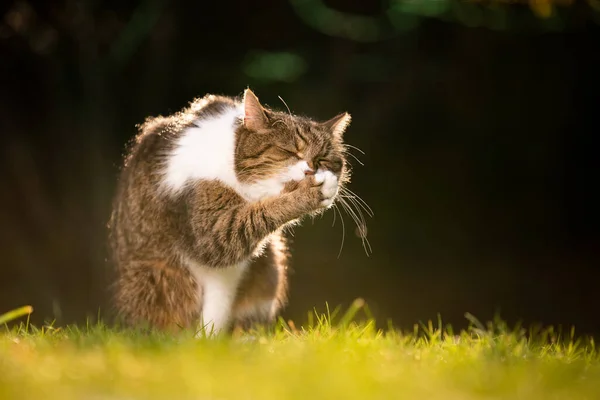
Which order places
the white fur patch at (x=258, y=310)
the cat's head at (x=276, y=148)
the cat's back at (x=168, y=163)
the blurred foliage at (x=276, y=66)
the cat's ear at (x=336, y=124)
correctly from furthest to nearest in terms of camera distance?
the blurred foliage at (x=276, y=66), the white fur patch at (x=258, y=310), the cat's ear at (x=336, y=124), the cat's back at (x=168, y=163), the cat's head at (x=276, y=148)

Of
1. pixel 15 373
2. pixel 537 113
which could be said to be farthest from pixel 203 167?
pixel 537 113

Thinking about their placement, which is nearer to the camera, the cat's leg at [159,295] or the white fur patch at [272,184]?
the white fur patch at [272,184]

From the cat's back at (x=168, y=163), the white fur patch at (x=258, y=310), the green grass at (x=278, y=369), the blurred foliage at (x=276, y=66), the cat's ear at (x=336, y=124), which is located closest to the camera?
the green grass at (x=278, y=369)

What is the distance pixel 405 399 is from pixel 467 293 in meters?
4.05

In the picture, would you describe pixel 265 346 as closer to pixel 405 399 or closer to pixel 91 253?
pixel 405 399

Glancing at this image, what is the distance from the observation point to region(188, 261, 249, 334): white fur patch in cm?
350

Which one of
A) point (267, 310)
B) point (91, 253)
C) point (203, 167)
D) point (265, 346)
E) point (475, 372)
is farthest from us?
point (91, 253)

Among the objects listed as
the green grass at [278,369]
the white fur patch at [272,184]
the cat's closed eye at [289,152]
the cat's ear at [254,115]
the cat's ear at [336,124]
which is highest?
the cat's ear at [254,115]

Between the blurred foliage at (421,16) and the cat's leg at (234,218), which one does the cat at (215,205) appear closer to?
the cat's leg at (234,218)

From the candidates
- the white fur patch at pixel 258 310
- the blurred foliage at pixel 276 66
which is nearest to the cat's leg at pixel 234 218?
the white fur patch at pixel 258 310

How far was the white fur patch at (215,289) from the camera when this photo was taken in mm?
3498

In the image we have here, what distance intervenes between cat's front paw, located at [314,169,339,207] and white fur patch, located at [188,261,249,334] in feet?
1.75

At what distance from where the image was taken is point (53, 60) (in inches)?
229

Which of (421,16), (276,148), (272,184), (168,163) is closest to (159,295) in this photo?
(168,163)
